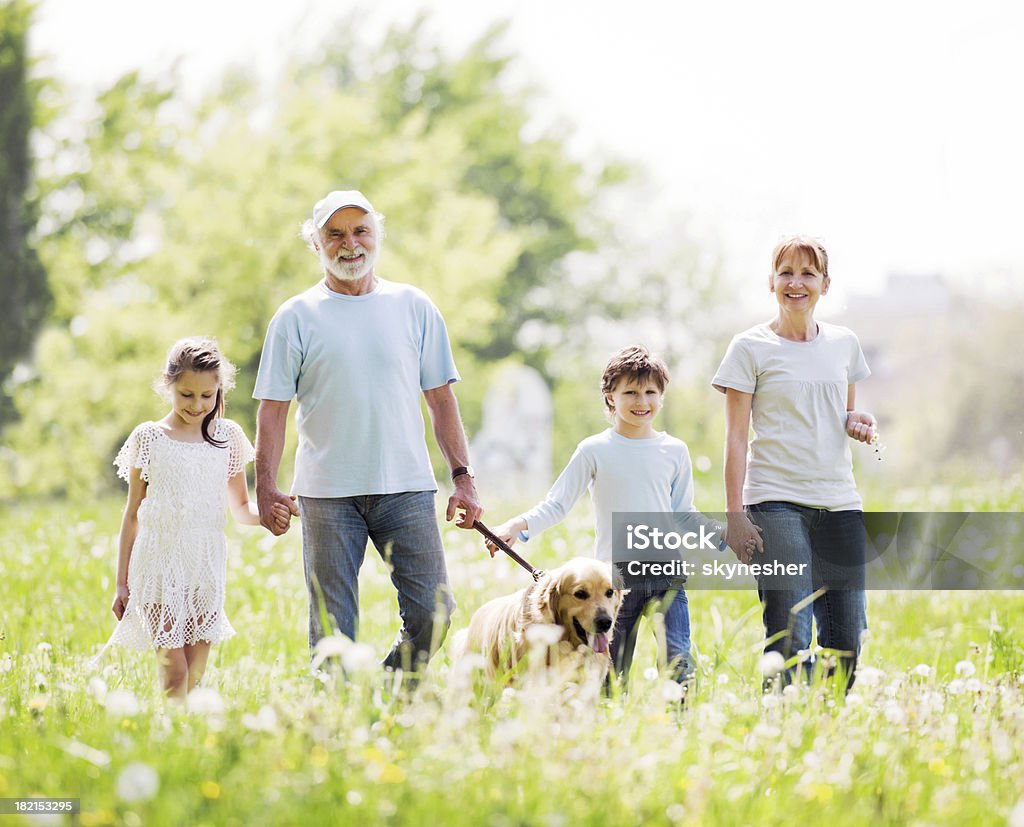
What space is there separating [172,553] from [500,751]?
222cm

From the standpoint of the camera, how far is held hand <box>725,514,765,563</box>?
197 inches

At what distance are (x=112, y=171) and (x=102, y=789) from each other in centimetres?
2326

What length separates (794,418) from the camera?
5152 mm

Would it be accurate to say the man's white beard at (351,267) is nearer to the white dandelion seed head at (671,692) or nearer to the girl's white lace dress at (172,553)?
the girl's white lace dress at (172,553)

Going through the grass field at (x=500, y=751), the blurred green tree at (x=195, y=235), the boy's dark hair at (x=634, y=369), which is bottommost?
the grass field at (x=500, y=751)

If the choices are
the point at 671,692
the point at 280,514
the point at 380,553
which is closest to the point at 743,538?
the point at 671,692

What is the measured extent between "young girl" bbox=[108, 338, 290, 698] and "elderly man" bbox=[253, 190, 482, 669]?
227 mm

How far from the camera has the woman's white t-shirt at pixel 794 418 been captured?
5.12m

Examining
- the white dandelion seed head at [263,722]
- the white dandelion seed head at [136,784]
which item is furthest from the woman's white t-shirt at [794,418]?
the white dandelion seed head at [136,784]

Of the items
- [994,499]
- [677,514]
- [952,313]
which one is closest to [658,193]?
[952,313]

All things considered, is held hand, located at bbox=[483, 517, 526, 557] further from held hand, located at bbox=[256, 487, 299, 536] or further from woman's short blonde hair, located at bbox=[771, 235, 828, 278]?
woman's short blonde hair, located at bbox=[771, 235, 828, 278]

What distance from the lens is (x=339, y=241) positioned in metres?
5.07

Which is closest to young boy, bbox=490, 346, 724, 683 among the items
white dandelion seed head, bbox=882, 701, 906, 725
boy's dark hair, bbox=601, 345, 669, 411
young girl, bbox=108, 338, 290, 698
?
boy's dark hair, bbox=601, 345, 669, 411

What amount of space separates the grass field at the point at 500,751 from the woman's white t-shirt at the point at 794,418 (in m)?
0.81
